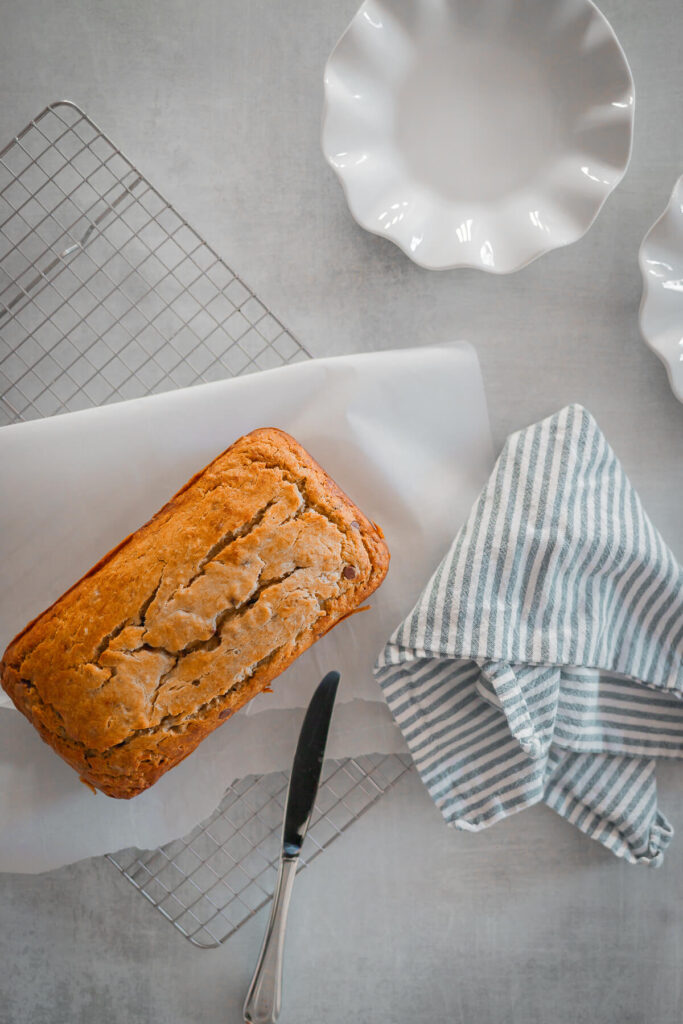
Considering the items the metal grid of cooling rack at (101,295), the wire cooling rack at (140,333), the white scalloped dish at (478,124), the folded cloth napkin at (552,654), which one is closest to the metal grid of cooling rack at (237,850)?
the wire cooling rack at (140,333)

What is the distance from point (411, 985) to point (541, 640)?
893mm

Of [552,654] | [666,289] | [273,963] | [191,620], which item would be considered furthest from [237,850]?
[666,289]

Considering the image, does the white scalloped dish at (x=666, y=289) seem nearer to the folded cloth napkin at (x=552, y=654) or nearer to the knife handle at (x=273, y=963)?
the folded cloth napkin at (x=552, y=654)

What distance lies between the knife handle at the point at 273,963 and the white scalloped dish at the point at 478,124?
1328 mm

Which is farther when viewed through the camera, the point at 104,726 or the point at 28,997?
the point at 28,997

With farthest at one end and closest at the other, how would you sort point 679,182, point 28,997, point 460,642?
point 28,997, point 679,182, point 460,642

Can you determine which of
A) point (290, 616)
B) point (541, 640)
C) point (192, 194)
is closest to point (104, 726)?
point (290, 616)

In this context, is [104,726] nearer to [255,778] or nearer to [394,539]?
[255,778]

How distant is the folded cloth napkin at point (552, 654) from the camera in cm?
137

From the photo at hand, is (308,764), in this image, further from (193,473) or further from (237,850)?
(193,473)

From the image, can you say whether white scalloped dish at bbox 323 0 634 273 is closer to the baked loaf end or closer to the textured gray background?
the textured gray background

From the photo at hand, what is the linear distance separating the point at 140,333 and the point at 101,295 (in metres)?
0.13

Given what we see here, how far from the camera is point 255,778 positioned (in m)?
1.55

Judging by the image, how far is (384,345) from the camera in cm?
162
